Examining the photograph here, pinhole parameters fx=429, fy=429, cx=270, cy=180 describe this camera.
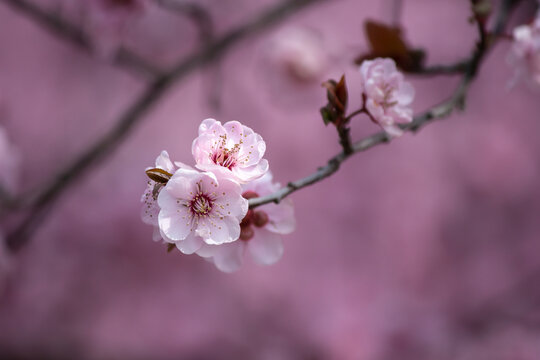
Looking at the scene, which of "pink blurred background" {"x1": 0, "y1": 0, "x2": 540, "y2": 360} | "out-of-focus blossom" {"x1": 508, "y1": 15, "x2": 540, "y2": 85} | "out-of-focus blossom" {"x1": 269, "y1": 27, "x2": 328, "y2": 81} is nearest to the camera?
"out-of-focus blossom" {"x1": 508, "y1": 15, "x2": 540, "y2": 85}

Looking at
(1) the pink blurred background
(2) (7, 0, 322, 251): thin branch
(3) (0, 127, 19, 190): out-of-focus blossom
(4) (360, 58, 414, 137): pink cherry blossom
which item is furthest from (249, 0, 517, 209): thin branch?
(1) the pink blurred background

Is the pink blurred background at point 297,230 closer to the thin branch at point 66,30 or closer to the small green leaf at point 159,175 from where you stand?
the thin branch at point 66,30

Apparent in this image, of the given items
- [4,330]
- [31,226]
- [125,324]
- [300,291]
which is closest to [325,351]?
[300,291]

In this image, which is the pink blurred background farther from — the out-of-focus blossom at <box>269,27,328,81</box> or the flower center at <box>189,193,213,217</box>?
the flower center at <box>189,193,213,217</box>

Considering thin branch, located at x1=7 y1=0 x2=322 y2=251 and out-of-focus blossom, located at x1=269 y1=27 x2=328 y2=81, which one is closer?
thin branch, located at x1=7 y1=0 x2=322 y2=251

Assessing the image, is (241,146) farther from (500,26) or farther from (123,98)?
(123,98)

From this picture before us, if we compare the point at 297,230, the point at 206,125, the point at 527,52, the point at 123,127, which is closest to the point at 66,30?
the point at 123,127
